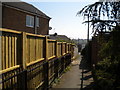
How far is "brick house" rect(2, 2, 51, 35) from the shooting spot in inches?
669

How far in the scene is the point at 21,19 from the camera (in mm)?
19125

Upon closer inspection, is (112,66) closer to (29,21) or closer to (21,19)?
(21,19)

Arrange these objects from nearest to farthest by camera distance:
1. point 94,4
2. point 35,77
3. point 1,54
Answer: point 1,54
point 94,4
point 35,77

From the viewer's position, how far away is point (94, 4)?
3.72 metres

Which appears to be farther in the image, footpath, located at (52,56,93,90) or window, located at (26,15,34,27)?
window, located at (26,15,34,27)

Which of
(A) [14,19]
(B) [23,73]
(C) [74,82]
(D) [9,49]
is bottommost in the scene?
(C) [74,82]

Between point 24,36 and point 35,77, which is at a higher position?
point 24,36

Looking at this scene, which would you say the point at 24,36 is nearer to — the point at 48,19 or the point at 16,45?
the point at 16,45

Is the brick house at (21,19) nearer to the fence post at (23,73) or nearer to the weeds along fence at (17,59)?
the weeds along fence at (17,59)

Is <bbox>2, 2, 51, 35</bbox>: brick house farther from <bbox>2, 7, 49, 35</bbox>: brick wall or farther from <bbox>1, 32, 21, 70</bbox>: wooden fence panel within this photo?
<bbox>1, 32, 21, 70</bbox>: wooden fence panel

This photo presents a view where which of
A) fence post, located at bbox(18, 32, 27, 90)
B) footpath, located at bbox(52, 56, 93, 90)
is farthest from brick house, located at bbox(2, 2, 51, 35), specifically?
fence post, located at bbox(18, 32, 27, 90)

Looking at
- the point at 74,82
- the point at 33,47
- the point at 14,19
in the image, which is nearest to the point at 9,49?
the point at 33,47

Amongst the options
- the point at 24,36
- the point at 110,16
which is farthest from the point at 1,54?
the point at 110,16

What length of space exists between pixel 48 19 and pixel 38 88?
68.3 feet
